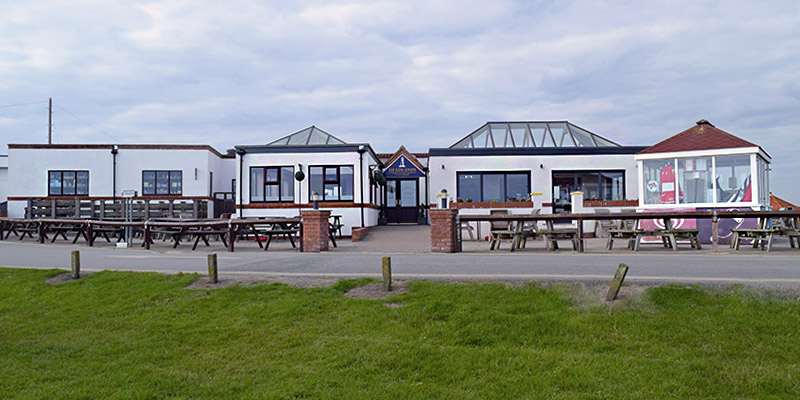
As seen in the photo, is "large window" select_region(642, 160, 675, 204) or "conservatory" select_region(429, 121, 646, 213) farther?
"conservatory" select_region(429, 121, 646, 213)

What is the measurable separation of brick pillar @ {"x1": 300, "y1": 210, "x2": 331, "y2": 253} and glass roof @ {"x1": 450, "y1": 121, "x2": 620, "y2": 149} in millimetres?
12125

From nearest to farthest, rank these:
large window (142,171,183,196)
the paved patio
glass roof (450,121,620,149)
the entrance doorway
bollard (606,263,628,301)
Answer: bollard (606,263,628,301) < the paved patio < glass roof (450,121,620,149) < large window (142,171,183,196) < the entrance doorway

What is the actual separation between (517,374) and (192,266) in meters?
7.97

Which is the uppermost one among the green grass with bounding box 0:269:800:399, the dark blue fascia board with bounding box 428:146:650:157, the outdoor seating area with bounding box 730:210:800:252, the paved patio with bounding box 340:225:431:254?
the dark blue fascia board with bounding box 428:146:650:157

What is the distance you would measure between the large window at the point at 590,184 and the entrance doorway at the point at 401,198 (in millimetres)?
6673

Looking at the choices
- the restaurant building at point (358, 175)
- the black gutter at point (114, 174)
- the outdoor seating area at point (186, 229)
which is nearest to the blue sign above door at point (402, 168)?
the restaurant building at point (358, 175)

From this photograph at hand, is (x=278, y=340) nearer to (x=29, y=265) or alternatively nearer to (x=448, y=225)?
(x=448, y=225)

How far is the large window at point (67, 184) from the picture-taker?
2650cm

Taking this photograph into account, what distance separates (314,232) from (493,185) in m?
12.6

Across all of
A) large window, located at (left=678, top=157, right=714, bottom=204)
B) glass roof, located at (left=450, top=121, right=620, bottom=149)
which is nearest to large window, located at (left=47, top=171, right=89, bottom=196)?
glass roof, located at (left=450, top=121, right=620, bottom=149)

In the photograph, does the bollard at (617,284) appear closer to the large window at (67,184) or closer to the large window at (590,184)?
the large window at (590,184)

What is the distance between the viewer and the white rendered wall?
979 inches

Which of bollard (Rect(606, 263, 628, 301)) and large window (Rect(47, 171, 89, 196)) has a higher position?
large window (Rect(47, 171, 89, 196))

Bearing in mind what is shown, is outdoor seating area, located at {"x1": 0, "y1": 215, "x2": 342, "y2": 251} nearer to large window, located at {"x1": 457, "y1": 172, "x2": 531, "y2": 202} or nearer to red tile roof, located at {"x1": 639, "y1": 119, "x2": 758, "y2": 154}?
large window, located at {"x1": 457, "y1": 172, "x2": 531, "y2": 202}
